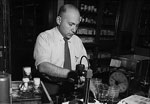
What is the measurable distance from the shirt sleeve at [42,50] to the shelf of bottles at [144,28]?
3445 mm

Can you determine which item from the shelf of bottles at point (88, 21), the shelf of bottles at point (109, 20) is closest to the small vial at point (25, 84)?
the shelf of bottles at point (88, 21)

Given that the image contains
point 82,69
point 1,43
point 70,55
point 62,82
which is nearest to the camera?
point 82,69

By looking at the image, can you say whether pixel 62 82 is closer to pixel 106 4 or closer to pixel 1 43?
pixel 1 43

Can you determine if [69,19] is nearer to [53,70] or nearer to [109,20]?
[53,70]

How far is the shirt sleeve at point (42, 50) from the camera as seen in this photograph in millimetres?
1622

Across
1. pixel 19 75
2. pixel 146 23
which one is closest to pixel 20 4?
pixel 19 75

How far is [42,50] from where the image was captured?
5.53ft

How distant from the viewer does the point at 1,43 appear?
122cm

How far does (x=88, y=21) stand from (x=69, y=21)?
90.4 inches

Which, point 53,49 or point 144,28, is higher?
point 144,28

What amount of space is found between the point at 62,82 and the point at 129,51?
3.23 m

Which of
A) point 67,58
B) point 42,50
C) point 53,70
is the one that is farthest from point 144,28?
point 53,70

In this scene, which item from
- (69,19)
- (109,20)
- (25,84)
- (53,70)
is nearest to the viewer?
(25,84)

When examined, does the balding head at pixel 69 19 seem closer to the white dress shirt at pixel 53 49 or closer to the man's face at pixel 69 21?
the man's face at pixel 69 21
